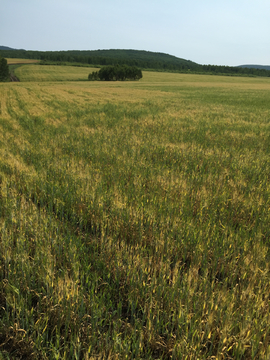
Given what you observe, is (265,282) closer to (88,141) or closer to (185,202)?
(185,202)

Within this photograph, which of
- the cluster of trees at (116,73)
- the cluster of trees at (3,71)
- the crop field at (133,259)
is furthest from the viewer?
the cluster of trees at (116,73)

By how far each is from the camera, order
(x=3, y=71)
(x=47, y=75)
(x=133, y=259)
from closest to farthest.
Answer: (x=133, y=259)
(x=3, y=71)
(x=47, y=75)

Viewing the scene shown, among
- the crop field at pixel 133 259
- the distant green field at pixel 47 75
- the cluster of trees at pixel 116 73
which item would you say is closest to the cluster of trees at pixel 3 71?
the distant green field at pixel 47 75

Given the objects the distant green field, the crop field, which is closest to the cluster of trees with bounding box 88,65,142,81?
the distant green field

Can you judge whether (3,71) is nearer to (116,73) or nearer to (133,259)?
(116,73)

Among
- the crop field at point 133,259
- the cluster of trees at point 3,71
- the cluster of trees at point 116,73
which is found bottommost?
the crop field at point 133,259

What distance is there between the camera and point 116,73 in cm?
7625

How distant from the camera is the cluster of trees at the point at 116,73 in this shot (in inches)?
2904

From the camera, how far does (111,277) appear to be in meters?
2.28

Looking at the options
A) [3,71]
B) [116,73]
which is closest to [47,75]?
[3,71]

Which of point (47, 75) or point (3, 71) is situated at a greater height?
point (47, 75)

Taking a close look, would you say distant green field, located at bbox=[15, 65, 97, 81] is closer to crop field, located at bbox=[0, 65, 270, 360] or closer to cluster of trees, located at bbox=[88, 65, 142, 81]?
cluster of trees, located at bbox=[88, 65, 142, 81]

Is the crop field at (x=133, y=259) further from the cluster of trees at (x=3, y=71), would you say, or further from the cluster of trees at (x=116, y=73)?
the cluster of trees at (x=116, y=73)

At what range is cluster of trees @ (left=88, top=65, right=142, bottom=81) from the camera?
73750 mm
